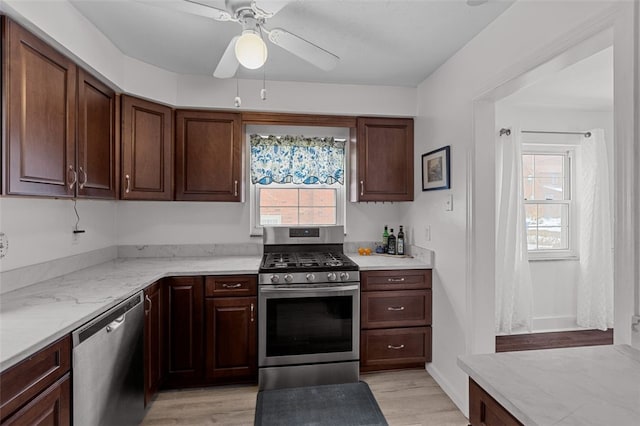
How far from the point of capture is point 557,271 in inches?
146

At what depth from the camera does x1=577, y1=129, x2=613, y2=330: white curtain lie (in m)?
3.61

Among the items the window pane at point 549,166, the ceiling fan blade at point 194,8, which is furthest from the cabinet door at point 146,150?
the window pane at point 549,166

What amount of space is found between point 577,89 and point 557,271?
1910mm

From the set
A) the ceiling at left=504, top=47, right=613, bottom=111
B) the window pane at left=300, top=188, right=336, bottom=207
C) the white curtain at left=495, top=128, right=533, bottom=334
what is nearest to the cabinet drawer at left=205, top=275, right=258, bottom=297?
the window pane at left=300, top=188, right=336, bottom=207

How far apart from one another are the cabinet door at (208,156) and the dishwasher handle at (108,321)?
1.10 meters

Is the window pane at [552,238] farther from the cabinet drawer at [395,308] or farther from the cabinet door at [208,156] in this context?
the cabinet door at [208,156]

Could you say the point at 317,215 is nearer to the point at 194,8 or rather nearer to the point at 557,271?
the point at 194,8

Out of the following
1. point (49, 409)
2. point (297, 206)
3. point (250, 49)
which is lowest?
point (49, 409)

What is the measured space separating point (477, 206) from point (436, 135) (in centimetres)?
80

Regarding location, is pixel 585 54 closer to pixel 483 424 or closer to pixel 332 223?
pixel 483 424

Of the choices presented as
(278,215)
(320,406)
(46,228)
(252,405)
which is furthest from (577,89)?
(46,228)

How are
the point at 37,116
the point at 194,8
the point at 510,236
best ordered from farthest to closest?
the point at 510,236 < the point at 37,116 < the point at 194,8

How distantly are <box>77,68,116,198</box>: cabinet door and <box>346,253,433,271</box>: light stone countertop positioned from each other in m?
1.93

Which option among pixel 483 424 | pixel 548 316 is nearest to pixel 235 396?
pixel 483 424
